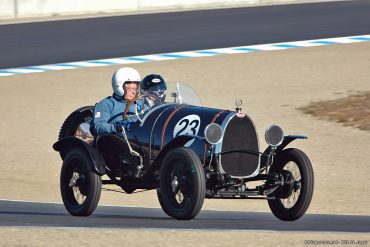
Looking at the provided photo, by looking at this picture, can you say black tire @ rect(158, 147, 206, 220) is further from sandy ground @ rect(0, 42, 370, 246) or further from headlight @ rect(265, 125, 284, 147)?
headlight @ rect(265, 125, 284, 147)

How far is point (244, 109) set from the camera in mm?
18438

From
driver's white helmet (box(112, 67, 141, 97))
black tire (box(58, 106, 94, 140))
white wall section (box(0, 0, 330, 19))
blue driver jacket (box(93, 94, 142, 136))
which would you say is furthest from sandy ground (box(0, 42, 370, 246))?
white wall section (box(0, 0, 330, 19))

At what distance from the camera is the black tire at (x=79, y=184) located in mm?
10789

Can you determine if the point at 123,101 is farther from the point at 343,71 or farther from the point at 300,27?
the point at 300,27

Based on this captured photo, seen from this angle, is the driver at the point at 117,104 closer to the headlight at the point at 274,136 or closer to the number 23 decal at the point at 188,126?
the number 23 decal at the point at 188,126

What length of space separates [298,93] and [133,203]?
7.69m

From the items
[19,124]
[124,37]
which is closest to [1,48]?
[124,37]

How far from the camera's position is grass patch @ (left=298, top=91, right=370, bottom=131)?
17.7m

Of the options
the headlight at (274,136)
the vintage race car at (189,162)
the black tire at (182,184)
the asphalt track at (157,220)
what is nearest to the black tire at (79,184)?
the vintage race car at (189,162)

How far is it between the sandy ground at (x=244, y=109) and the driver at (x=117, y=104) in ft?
5.48

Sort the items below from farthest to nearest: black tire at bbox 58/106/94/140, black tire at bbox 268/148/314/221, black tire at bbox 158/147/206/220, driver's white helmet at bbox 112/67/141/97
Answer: black tire at bbox 58/106/94/140
driver's white helmet at bbox 112/67/141/97
black tire at bbox 268/148/314/221
black tire at bbox 158/147/206/220

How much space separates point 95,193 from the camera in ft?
35.4

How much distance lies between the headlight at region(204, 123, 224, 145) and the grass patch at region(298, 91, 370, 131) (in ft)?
25.2

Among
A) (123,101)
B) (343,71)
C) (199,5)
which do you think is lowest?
(123,101)
